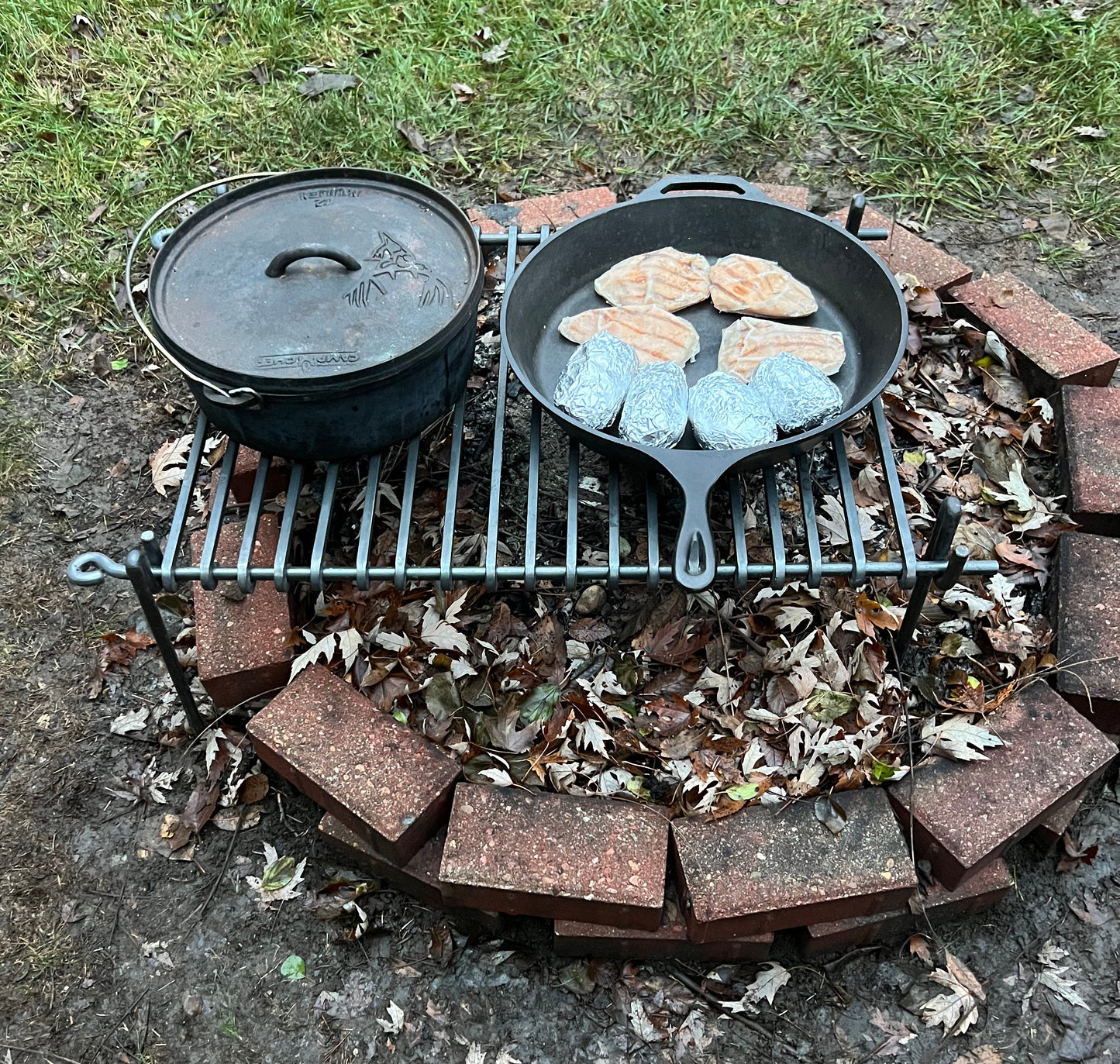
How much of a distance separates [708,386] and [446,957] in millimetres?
1726

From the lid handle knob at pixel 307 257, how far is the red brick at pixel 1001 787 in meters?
2.02

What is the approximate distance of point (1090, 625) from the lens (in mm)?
2604

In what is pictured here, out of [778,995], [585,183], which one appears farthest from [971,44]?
[778,995]

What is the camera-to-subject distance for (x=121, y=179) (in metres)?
4.37

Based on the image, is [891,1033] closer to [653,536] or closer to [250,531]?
[653,536]

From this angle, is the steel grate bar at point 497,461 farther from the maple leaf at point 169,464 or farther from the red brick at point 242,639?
the maple leaf at point 169,464

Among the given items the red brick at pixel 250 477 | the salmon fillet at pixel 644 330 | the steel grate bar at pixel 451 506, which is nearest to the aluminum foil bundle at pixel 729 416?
the salmon fillet at pixel 644 330

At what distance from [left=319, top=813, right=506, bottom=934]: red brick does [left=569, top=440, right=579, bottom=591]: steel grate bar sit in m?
0.82

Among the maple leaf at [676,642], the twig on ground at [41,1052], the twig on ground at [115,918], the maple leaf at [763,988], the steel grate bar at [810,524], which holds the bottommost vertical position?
the twig on ground at [41,1052]

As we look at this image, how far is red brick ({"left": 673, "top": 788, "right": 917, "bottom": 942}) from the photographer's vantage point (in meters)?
2.24

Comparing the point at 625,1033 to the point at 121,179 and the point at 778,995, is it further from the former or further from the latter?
the point at 121,179

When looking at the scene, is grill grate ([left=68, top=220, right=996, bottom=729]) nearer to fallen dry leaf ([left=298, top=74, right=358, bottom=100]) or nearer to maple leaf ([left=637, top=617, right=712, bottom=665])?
maple leaf ([left=637, top=617, right=712, bottom=665])

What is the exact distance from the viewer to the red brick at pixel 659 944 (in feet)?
7.70

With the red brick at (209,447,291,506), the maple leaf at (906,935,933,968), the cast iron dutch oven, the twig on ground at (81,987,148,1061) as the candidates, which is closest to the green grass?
the red brick at (209,447,291,506)
